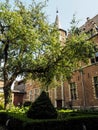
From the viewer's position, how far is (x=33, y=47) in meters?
16.6

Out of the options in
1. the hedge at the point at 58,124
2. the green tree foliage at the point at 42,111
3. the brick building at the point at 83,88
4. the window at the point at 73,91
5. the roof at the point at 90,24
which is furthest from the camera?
the roof at the point at 90,24

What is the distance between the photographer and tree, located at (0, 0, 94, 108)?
16.3m

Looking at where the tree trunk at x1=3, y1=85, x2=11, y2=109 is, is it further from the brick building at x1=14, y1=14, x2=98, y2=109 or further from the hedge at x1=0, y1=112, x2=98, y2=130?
the hedge at x1=0, y1=112, x2=98, y2=130

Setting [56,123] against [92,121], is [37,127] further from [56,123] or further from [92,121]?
[92,121]

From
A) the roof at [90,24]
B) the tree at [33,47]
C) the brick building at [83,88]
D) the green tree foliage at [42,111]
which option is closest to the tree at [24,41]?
the tree at [33,47]

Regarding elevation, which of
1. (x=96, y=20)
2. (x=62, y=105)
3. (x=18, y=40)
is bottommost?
(x=62, y=105)

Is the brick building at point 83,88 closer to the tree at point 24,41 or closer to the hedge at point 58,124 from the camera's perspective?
the tree at point 24,41

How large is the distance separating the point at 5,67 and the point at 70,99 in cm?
1133

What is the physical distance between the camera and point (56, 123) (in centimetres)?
869

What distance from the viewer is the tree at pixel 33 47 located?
16.3 metres

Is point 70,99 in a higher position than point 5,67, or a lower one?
lower

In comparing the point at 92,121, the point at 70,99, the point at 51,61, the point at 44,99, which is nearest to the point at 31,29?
the point at 51,61

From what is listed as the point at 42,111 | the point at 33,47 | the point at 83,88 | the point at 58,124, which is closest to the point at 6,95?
the point at 33,47

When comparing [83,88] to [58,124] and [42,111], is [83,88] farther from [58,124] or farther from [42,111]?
[58,124]
